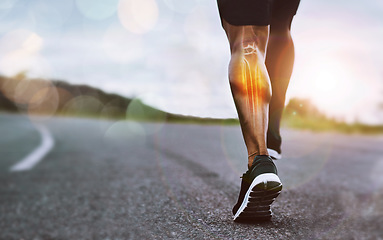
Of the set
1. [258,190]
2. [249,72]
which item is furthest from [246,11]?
[258,190]

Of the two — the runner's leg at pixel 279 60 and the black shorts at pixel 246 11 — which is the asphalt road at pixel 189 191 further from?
the black shorts at pixel 246 11

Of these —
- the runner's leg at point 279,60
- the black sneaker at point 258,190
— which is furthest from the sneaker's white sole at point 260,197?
the runner's leg at point 279,60

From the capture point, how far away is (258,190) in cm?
115

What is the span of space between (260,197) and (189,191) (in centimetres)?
145

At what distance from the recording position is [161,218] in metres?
1.64

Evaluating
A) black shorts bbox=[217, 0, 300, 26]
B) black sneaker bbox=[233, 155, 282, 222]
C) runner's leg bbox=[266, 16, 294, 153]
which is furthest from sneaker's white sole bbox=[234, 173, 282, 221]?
black shorts bbox=[217, 0, 300, 26]

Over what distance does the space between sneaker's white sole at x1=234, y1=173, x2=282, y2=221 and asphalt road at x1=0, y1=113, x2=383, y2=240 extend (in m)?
0.09

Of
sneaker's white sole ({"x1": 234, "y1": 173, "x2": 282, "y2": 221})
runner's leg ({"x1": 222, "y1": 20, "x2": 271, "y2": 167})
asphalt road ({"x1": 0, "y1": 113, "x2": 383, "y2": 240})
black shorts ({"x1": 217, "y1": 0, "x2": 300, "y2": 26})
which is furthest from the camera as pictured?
asphalt road ({"x1": 0, "y1": 113, "x2": 383, "y2": 240})

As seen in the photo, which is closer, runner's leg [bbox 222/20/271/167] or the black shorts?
the black shorts

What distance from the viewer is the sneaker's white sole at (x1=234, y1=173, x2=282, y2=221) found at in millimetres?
1127

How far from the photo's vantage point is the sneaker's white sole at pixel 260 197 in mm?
1127

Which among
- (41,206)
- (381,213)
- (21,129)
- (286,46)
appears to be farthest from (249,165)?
(21,129)

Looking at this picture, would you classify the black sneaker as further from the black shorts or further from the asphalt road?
the black shorts

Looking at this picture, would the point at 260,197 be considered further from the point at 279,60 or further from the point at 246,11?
the point at 246,11
